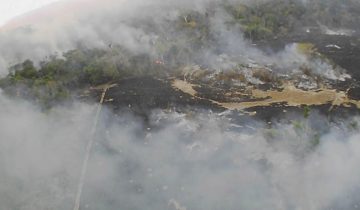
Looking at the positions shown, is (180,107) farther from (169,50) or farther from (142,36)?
(142,36)

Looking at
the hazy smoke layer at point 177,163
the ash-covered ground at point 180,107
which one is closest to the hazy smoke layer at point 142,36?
the ash-covered ground at point 180,107

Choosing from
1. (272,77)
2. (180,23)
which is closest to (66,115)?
(272,77)

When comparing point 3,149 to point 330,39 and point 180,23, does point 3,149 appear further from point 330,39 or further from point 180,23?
point 330,39

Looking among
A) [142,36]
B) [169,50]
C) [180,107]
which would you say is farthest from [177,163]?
[142,36]

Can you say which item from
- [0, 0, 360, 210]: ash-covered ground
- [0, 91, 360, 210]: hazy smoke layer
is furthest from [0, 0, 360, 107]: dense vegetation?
[0, 91, 360, 210]: hazy smoke layer

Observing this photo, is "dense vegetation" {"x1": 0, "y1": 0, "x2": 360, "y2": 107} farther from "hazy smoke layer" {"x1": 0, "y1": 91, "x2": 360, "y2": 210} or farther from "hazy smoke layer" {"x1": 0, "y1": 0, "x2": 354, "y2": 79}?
"hazy smoke layer" {"x1": 0, "y1": 91, "x2": 360, "y2": 210}

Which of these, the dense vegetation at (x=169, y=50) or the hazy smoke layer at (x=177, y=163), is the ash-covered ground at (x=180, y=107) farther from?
the dense vegetation at (x=169, y=50)
